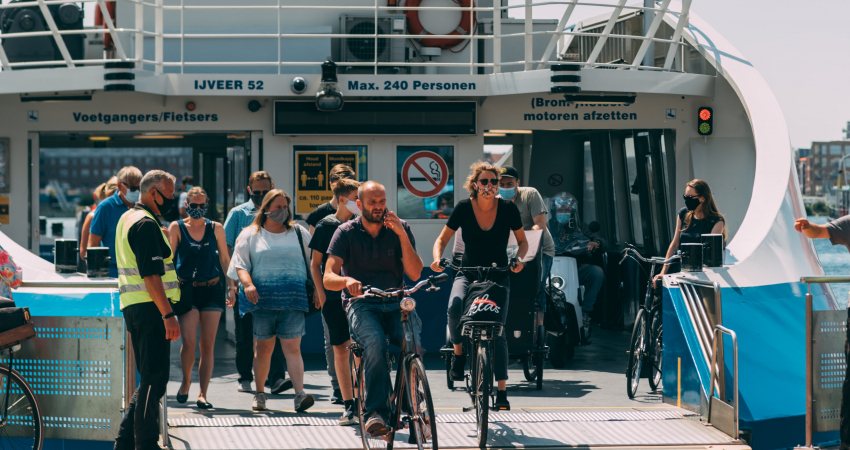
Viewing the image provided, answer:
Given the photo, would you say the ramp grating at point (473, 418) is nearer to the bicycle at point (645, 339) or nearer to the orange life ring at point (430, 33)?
the bicycle at point (645, 339)

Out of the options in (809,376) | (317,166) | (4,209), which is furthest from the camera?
(4,209)

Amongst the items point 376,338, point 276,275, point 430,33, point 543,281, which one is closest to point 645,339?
point 543,281

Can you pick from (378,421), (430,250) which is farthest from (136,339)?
(430,250)

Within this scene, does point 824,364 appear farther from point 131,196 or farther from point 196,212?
point 131,196

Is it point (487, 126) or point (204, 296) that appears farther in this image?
point (487, 126)

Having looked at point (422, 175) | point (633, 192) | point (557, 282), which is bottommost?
point (557, 282)

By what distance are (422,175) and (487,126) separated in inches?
34.0

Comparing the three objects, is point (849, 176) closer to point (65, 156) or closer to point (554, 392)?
point (65, 156)

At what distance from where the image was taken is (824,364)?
8.20 meters

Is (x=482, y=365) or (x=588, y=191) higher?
(x=588, y=191)

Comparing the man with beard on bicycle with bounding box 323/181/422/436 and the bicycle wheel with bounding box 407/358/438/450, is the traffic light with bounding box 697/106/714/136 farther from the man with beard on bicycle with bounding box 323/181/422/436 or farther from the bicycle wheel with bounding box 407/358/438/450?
the bicycle wheel with bounding box 407/358/438/450

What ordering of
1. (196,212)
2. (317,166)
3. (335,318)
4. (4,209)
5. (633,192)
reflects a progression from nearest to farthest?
(335,318) < (196,212) < (317,166) < (4,209) < (633,192)

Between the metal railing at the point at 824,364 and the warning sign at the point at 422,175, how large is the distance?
563 centimetres

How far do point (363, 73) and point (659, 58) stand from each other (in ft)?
11.7
